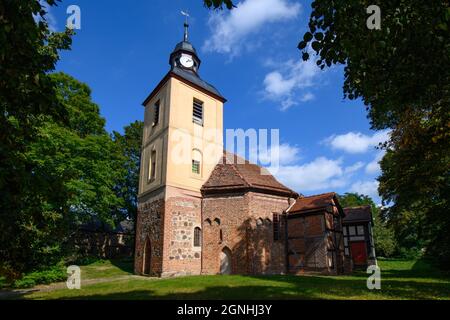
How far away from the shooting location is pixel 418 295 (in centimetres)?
898

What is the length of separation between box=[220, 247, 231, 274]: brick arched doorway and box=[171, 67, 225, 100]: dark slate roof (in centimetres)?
1171

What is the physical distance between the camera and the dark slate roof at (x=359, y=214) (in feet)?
93.6

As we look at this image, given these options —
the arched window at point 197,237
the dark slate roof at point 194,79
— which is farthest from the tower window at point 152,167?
the dark slate roof at point 194,79

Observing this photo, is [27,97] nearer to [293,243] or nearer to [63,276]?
[63,276]

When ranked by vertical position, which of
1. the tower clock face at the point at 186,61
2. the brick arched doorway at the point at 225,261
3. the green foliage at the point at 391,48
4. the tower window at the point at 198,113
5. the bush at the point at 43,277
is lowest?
the bush at the point at 43,277

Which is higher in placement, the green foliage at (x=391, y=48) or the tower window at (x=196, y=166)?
the tower window at (x=196, y=166)

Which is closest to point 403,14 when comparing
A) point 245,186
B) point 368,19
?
point 368,19

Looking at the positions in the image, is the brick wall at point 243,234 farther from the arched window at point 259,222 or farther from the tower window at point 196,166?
the tower window at point 196,166

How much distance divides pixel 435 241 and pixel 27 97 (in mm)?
19024

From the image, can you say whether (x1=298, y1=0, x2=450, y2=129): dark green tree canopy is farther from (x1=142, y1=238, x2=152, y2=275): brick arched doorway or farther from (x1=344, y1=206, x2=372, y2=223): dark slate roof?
(x1=344, y1=206, x2=372, y2=223): dark slate roof

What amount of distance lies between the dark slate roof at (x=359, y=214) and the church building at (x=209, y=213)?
8.66 metres

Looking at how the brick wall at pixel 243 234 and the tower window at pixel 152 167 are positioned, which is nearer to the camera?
the brick wall at pixel 243 234

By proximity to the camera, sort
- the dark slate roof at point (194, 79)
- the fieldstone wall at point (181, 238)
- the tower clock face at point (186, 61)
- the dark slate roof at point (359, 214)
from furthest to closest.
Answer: the dark slate roof at point (359, 214)
the tower clock face at point (186, 61)
the dark slate roof at point (194, 79)
the fieldstone wall at point (181, 238)

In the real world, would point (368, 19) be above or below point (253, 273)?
above
